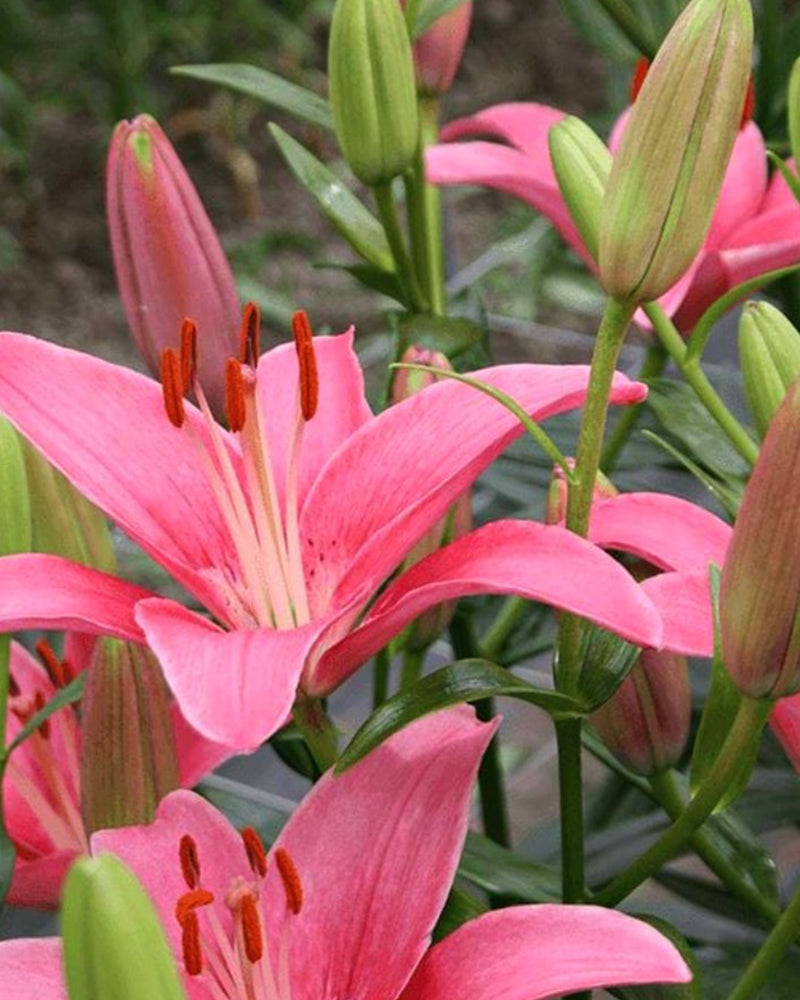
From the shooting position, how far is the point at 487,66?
1.89 meters

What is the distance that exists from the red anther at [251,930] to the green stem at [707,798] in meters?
0.07

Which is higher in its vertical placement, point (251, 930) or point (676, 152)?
point (676, 152)

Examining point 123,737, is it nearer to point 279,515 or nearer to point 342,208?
point 279,515

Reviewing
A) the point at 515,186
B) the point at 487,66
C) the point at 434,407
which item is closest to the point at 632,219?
the point at 434,407

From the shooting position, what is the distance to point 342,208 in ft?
1.48

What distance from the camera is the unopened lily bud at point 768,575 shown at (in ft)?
0.85

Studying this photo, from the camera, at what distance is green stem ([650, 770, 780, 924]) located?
350 millimetres

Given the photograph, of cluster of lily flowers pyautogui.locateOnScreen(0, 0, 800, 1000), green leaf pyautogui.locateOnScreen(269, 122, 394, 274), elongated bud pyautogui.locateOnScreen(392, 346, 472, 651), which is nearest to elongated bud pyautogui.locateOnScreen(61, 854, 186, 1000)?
cluster of lily flowers pyautogui.locateOnScreen(0, 0, 800, 1000)

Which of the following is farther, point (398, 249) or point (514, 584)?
point (398, 249)

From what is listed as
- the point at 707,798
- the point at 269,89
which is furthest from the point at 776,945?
the point at 269,89

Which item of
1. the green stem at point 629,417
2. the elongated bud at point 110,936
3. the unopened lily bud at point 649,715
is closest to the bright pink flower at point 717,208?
the green stem at point 629,417

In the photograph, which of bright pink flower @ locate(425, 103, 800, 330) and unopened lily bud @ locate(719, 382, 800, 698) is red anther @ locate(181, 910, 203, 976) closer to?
unopened lily bud @ locate(719, 382, 800, 698)

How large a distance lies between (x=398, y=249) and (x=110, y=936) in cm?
27

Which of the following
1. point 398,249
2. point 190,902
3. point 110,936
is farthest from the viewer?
point 398,249
